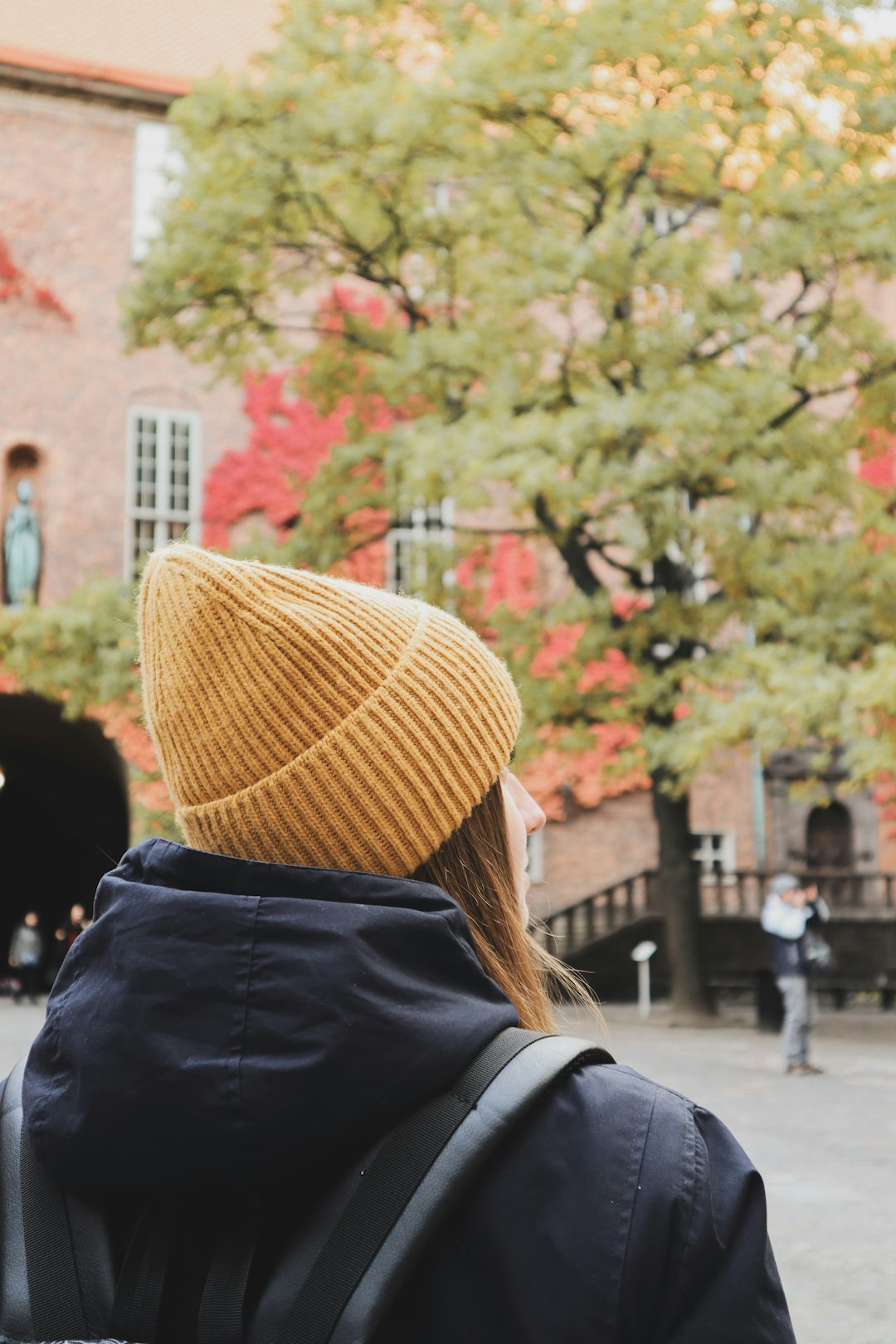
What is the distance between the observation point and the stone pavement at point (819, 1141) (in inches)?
225

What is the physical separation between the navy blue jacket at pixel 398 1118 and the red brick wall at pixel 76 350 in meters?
23.1

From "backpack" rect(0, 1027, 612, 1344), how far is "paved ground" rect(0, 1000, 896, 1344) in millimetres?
1295

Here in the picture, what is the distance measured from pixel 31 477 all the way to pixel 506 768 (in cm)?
2374

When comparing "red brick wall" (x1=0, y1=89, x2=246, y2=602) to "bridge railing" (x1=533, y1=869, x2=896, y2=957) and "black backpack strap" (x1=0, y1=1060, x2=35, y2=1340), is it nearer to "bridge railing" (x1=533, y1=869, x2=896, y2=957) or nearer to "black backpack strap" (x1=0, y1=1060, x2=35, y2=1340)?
"bridge railing" (x1=533, y1=869, x2=896, y2=957)

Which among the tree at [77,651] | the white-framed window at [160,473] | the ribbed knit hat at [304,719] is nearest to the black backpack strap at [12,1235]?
the ribbed knit hat at [304,719]

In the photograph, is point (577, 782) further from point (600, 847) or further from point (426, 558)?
point (426, 558)

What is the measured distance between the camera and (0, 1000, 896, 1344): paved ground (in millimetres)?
5734

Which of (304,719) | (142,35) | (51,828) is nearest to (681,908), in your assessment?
(304,719)

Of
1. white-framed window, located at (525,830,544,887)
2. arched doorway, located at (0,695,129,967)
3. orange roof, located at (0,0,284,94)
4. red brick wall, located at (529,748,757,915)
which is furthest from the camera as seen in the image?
arched doorway, located at (0,695,129,967)

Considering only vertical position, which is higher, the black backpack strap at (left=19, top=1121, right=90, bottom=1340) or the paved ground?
the black backpack strap at (left=19, top=1121, right=90, bottom=1340)

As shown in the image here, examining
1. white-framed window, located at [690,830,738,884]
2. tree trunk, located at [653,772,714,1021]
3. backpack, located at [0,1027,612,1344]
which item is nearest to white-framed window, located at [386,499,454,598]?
tree trunk, located at [653,772,714,1021]

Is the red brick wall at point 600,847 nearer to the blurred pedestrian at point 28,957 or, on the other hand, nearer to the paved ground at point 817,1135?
the paved ground at point 817,1135

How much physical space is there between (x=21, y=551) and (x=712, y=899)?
1371 cm

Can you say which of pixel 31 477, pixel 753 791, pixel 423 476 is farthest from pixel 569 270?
pixel 753 791
